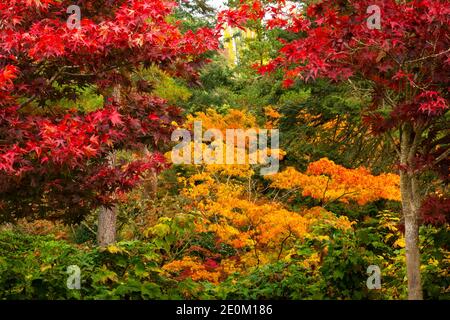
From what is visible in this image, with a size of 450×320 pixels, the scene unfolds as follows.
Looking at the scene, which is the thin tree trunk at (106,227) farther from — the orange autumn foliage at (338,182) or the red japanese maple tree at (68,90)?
the red japanese maple tree at (68,90)

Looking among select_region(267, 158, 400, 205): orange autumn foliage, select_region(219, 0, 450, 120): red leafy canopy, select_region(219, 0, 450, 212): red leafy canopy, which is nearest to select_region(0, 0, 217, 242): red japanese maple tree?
select_region(219, 0, 450, 212): red leafy canopy

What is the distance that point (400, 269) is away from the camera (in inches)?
258

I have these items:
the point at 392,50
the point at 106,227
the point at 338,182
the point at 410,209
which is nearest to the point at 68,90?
the point at 392,50

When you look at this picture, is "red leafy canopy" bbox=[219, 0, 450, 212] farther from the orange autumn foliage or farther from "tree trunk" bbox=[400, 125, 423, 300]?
the orange autumn foliage

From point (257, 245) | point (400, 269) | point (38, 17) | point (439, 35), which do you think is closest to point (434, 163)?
point (439, 35)

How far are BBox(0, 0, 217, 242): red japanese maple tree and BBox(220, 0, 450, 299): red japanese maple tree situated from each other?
88cm

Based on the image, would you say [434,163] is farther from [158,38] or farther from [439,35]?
[158,38]

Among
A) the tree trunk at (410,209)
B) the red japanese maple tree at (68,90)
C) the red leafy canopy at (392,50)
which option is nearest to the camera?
the red leafy canopy at (392,50)

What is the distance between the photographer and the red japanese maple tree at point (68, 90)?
518 cm

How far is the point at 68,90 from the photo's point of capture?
6.79m

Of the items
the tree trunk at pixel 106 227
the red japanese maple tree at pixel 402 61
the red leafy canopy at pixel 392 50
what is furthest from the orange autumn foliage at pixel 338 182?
the red leafy canopy at pixel 392 50

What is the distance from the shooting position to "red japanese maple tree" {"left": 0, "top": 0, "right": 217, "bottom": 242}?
518 cm

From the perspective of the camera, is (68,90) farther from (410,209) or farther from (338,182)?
(338,182)

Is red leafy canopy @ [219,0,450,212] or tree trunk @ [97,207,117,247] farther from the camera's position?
tree trunk @ [97,207,117,247]
